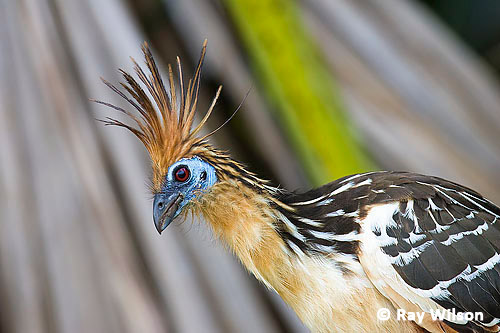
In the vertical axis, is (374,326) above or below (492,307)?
above

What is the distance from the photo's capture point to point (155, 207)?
45.4 inches

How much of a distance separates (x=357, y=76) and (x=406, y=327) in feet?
4.93

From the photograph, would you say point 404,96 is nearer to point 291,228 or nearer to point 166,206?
point 291,228

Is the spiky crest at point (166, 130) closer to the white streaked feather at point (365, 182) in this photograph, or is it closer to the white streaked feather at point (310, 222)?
the white streaked feather at point (310, 222)

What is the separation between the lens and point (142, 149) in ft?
6.21

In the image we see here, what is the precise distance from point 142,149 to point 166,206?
0.78 metres

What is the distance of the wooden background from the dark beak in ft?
0.35

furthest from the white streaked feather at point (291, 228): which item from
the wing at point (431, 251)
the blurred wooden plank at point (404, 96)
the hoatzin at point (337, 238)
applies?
the blurred wooden plank at point (404, 96)

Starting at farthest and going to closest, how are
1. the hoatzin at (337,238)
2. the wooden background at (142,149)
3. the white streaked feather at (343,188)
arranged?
the wooden background at (142,149)
the white streaked feather at (343,188)
the hoatzin at (337,238)

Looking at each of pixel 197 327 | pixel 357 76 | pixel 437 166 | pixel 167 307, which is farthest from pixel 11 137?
pixel 437 166

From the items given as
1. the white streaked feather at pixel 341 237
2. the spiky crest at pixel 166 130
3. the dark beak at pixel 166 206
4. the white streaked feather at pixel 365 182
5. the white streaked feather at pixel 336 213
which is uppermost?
the spiky crest at pixel 166 130

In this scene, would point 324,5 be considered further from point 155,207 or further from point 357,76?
point 155,207

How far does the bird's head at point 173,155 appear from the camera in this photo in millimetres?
1137

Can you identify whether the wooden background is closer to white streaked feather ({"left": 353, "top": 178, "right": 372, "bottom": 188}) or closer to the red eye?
the red eye
